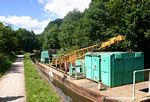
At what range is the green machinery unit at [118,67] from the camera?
1805 centimetres

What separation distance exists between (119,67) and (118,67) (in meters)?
0.08

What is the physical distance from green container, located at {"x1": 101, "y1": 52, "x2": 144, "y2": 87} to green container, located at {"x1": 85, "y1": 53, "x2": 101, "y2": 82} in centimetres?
87

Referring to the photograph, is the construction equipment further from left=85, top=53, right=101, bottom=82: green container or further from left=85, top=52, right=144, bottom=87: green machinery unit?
left=85, top=52, right=144, bottom=87: green machinery unit

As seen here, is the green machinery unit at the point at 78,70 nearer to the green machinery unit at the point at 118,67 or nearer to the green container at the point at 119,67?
the green machinery unit at the point at 118,67

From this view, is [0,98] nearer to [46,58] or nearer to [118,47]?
[118,47]

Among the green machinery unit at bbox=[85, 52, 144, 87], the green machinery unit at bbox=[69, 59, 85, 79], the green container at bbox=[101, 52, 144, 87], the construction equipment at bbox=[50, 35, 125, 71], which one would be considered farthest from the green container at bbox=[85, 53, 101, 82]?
the construction equipment at bbox=[50, 35, 125, 71]

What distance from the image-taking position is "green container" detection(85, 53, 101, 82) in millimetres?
19837

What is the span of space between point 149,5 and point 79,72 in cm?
858

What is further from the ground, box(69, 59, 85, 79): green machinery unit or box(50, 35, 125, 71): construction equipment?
box(50, 35, 125, 71): construction equipment

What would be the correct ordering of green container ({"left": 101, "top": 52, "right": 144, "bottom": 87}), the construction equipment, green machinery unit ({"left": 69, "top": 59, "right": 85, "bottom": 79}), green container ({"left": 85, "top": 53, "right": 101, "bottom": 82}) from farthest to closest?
the construction equipment → green machinery unit ({"left": 69, "top": 59, "right": 85, "bottom": 79}) → green container ({"left": 85, "top": 53, "right": 101, "bottom": 82}) → green container ({"left": 101, "top": 52, "right": 144, "bottom": 87})

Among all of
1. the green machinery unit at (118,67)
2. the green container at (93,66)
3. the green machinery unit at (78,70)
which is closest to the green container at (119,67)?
the green machinery unit at (118,67)

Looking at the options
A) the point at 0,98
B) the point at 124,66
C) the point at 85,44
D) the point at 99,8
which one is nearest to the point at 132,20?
the point at 124,66

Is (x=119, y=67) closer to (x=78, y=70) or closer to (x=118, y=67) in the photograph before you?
(x=118, y=67)

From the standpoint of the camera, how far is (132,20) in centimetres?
2611
